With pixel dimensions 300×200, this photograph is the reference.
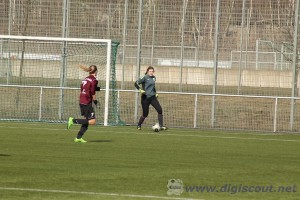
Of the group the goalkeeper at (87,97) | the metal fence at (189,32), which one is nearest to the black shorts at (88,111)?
the goalkeeper at (87,97)

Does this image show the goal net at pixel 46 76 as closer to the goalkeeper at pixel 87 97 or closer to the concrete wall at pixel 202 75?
the concrete wall at pixel 202 75

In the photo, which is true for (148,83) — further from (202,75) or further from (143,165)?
(143,165)

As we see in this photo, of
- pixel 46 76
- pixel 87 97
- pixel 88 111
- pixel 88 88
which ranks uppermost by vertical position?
pixel 46 76

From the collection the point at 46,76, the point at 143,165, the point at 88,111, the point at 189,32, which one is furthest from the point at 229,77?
the point at 143,165

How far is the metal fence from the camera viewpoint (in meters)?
33.2

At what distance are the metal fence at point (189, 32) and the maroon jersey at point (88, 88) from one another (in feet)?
31.7

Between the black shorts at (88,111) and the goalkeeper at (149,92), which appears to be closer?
the black shorts at (88,111)

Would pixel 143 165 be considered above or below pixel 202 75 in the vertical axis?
below

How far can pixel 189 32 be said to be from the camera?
3403cm

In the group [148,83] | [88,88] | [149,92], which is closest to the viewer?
[88,88]

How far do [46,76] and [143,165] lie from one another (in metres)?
16.1

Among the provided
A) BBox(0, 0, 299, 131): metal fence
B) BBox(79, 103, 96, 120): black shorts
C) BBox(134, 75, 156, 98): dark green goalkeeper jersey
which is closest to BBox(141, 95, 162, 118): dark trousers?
BBox(134, 75, 156, 98): dark green goalkeeper jersey

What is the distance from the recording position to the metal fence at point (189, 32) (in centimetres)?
3322

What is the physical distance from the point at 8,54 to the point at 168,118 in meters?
6.03
